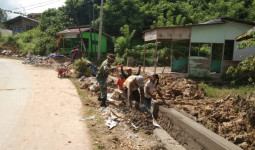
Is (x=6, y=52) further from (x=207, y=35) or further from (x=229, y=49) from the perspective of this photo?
(x=229, y=49)

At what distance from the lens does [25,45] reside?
90.7 ft

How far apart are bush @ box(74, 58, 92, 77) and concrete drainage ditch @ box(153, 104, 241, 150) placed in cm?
706

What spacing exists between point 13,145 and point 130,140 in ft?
8.36

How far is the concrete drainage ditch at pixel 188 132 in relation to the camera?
4.35 meters

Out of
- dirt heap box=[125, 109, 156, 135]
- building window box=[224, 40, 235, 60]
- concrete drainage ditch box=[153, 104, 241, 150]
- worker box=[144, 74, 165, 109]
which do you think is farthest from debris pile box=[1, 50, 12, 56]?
concrete drainage ditch box=[153, 104, 241, 150]

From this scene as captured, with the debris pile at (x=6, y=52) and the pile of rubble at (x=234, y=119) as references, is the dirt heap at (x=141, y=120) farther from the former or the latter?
the debris pile at (x=6, y=52)

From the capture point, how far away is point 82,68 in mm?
12883

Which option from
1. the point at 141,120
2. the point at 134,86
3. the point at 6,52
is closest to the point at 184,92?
the point at 134,86

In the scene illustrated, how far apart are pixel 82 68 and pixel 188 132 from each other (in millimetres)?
8962

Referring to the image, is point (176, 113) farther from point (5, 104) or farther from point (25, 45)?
point (25, 45)

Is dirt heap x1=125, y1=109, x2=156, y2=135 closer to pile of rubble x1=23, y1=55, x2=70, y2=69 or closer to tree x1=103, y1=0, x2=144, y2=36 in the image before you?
pile of rubble x1=23, y1=55, x2=70, y2=69

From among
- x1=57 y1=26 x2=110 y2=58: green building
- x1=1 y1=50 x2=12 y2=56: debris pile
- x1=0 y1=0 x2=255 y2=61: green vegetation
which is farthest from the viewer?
x1=1 y1=50 x2=12 y2=56: debris pile

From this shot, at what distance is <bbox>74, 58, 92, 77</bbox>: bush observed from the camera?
12.7 meters

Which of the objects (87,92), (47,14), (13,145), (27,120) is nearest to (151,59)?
(87,92)
